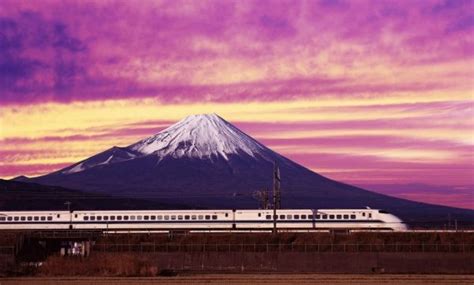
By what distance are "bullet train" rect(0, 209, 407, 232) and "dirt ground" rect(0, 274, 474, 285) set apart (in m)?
32.3

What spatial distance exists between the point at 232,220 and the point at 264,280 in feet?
122

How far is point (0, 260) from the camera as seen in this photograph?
172 ft

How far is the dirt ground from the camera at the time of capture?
42719mm

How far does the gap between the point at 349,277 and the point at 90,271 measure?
13237mm

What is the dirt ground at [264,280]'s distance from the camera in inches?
1682

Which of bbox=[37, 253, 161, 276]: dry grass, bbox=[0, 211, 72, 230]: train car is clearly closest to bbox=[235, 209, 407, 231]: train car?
bbox=[0, 211, 72, 230]: train car

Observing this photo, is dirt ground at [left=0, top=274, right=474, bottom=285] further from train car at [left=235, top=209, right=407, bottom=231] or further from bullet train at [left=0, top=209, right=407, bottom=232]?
train car at [left=235, top=209, right=407, bottom=231]

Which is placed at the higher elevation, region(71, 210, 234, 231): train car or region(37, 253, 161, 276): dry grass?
region(71, 210, 234, 231): train car

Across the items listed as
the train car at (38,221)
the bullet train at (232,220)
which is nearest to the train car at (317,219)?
the bullet train at (232,220)

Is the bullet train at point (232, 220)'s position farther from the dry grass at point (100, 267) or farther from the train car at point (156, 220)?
the dry grass at point (100, 267)

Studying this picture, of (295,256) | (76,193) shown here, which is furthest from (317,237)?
(76,193)

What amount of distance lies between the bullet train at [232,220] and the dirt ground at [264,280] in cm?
3229

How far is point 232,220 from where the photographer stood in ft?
264

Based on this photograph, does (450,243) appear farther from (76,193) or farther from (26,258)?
(76,193)
